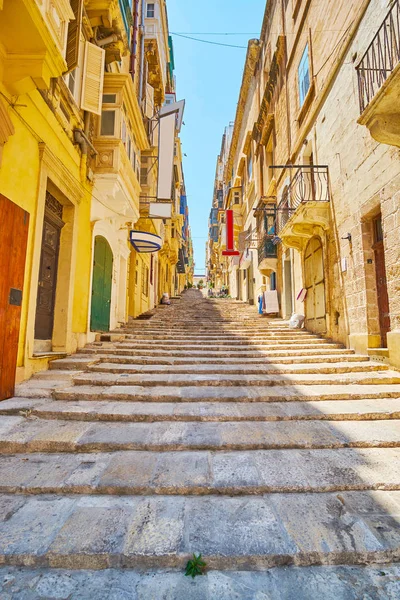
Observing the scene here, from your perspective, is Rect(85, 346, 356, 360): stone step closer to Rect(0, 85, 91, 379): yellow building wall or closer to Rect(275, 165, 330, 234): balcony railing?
Rect(0, 85, 91, 379): yellow building wall

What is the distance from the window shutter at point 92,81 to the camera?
722 cm

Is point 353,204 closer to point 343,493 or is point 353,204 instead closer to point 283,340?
point 283,340

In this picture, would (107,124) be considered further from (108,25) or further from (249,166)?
(249,166)

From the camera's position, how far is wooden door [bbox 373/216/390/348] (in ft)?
23.1

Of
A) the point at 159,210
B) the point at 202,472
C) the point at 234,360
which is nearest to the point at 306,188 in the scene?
the point at 159,210

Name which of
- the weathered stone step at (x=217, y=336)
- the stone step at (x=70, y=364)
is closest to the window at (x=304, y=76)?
the weathered stone step at (x=217, y=336)

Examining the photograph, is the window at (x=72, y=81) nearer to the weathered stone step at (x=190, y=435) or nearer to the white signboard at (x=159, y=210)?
the white signboard at (x=159, y=210)

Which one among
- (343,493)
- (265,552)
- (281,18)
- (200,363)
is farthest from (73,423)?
(281,18)

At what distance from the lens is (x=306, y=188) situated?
11258 mm

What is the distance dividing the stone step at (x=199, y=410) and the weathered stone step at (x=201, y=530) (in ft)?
5.06

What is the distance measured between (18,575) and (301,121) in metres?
13.9

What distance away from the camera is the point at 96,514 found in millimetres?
2303

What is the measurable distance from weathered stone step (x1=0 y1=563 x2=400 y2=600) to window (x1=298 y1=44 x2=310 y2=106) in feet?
43.9

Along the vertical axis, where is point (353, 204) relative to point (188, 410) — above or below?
above
